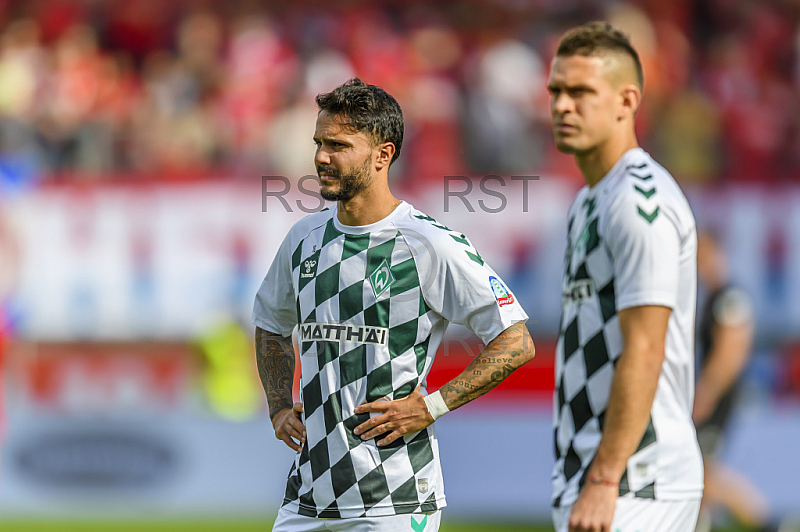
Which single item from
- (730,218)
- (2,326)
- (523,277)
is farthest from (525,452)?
(2,326)

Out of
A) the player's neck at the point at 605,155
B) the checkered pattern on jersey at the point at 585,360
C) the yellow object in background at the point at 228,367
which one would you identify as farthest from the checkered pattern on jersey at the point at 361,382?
the yellow object in background at the point at 228,367

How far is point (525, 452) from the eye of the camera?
26.4ft

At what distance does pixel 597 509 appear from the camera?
2.86 metres

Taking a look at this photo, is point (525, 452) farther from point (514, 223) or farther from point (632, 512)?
point (632, 512)

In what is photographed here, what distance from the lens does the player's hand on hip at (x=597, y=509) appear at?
112 inches

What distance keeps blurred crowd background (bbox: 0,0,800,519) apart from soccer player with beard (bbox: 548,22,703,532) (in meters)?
5.02

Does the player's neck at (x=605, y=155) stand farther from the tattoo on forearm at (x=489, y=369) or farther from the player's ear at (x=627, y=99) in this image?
the tattoo on forearm at (x=489, y=369)

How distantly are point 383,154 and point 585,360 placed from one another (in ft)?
3.32

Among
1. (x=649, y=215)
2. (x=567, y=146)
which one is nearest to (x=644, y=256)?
(x=649, y=215)

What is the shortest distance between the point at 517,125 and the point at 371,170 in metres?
6.55

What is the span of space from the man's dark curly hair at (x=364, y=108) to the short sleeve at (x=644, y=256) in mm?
882

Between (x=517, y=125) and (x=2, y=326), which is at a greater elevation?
(x=517, y=125)

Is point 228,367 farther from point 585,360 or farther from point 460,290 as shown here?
point 585,360

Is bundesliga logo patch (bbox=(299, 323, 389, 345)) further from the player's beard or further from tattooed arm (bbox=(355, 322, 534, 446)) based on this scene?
the player's beard
